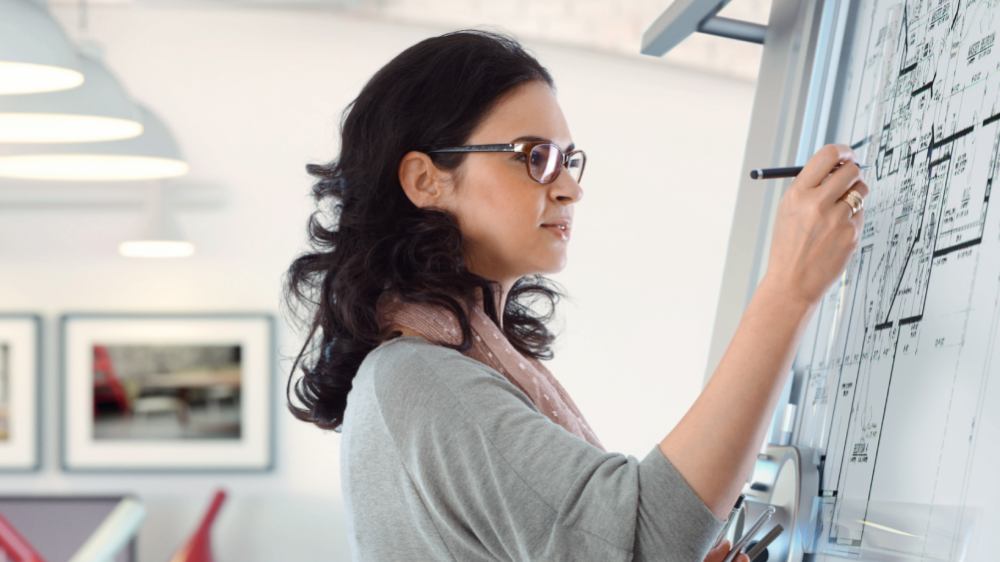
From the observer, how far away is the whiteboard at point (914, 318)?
2.43 ft

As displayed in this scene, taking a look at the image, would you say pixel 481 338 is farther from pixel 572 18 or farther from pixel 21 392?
pixel 21 392

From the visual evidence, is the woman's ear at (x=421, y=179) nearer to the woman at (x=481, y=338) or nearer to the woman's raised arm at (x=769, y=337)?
the woman at (x=481, y=338)

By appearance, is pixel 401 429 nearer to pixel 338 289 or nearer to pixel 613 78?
pixel 338 289

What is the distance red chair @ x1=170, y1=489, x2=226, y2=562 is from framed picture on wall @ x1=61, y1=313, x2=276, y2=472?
155mm

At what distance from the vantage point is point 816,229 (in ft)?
2.58

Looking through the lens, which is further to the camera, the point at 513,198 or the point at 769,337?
the point at 513,198

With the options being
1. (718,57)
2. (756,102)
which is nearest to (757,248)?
(756,102)

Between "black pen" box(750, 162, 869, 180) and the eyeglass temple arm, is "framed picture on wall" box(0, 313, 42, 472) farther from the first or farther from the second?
"black pen" box(750, 162, 869, 180)

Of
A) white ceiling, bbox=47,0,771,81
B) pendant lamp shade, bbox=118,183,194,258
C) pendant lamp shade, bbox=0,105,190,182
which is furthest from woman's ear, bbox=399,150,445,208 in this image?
white ceiling, bbox=47,0,771,81

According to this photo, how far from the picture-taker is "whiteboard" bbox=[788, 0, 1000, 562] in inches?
29.1

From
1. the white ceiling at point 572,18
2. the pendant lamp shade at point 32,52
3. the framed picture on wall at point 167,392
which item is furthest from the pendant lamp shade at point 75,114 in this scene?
the framed picture on wall at point 167,392

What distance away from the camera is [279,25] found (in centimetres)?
397

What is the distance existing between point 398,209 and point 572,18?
291 cm

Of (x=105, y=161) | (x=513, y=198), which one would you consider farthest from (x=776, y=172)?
(x=105, y=161)
